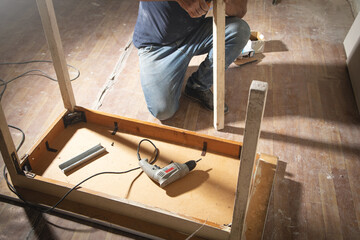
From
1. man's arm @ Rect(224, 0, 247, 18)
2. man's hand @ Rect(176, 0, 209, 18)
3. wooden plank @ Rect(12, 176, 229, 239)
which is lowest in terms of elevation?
wooden plank @ Rect(12, 176, 229, 239)

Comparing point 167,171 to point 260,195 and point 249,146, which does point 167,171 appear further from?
point 249,146

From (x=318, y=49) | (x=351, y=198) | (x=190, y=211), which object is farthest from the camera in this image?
(x=318, y=49)

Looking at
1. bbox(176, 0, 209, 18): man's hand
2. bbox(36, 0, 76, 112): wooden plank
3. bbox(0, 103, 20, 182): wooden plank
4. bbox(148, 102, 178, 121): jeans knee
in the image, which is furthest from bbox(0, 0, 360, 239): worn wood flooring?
bbox(176, 0, 209, 18): man's hand

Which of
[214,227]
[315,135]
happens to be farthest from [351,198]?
[214,227]

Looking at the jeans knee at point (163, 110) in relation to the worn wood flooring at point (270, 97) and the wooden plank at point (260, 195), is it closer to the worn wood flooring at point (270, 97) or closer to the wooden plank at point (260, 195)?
the worn wood flooring at point (270, 97)

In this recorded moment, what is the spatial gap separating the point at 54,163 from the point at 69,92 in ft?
1.12

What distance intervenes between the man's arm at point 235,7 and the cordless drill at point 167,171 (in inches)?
35.3

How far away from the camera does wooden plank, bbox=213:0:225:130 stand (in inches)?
57.7

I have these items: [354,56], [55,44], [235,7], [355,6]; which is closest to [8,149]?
[55,44]

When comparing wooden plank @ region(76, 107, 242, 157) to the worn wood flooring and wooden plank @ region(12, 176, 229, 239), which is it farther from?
wooden plank @ region(12, 176, 229, 239)

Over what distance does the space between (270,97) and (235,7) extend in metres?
0.55

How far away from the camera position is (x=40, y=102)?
2.03m

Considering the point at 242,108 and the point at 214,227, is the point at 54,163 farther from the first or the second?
the point at 242,108

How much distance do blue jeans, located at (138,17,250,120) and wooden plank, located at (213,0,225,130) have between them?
0.83 feet
